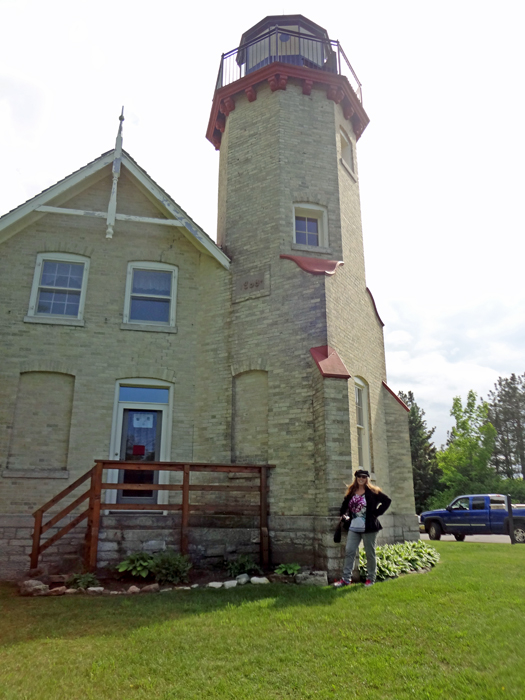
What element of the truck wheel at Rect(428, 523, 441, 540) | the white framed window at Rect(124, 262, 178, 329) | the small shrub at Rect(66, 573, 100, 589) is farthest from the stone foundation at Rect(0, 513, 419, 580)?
the truck wheel at Rect(428, 523, 441, 540)

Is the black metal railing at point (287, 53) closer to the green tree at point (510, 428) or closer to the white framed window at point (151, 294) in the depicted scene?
the white framed window at point (151, 294)

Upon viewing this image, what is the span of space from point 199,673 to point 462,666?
2.46 m

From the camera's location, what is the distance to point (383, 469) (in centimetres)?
1301

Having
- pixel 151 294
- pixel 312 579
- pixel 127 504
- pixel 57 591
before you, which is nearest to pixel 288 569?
pixel 312 579

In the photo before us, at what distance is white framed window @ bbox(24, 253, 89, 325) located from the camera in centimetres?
1229

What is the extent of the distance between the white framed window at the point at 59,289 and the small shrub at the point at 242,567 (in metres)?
6.61

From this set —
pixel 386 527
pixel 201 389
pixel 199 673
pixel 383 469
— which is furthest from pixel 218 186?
pixel 199 673

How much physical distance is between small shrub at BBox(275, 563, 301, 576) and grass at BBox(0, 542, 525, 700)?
3.84ft

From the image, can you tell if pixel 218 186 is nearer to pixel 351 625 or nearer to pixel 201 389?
pixel 201 389

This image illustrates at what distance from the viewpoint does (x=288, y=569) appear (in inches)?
363

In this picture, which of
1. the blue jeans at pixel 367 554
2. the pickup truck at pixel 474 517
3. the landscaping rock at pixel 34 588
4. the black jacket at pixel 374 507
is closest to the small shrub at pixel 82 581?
the landscaping rock at pixel 34 588

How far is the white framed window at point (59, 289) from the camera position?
1229 cm

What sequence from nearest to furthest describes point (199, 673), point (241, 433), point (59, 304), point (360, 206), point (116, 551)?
1. point (199, 673)
2. point (116, 551)
3. point (241, 433)
4. point (59, 304)
5. point (360, 206)

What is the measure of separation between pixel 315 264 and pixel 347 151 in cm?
540
